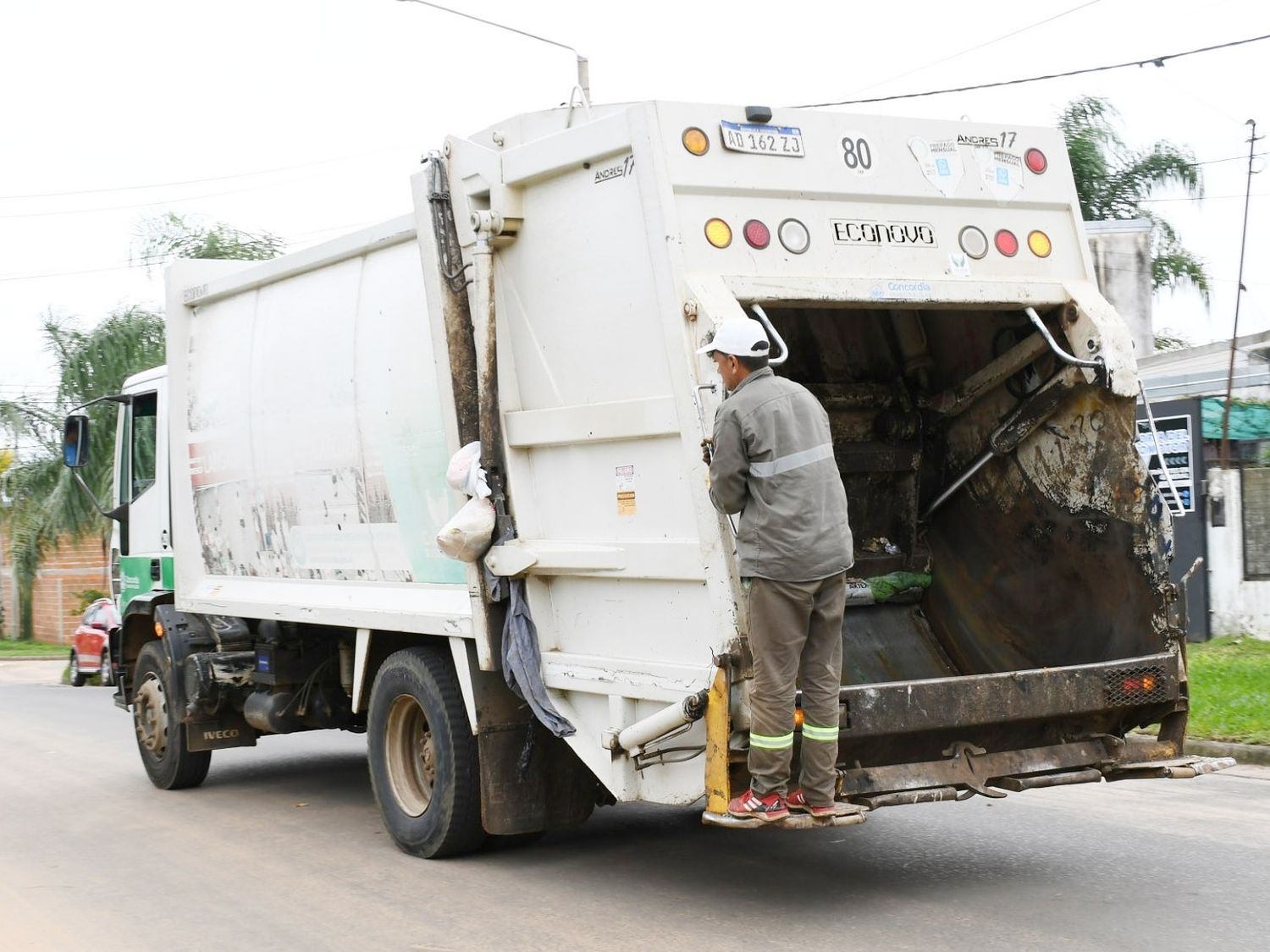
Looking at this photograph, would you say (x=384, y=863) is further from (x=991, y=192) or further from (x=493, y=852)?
(x=991, y=192)

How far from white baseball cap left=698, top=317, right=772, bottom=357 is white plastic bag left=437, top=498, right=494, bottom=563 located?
1456 millimetres

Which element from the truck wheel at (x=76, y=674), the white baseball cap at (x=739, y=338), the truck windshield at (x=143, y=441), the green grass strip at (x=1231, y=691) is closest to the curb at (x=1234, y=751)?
the green grass strip at (x=1231, y=691)

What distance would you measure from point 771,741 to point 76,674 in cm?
1530

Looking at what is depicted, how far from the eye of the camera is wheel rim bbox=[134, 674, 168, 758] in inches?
368

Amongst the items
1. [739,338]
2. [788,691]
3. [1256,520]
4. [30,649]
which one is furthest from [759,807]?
[30,649]

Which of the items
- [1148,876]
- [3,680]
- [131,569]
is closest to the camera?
[1148,876]

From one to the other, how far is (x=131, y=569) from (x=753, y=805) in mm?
6188

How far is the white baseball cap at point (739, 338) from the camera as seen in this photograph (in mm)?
5160

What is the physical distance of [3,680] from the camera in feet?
67.7

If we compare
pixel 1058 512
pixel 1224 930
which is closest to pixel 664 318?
pixel 1058 512

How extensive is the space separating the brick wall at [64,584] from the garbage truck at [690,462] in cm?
2067

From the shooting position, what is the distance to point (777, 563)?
5199mm

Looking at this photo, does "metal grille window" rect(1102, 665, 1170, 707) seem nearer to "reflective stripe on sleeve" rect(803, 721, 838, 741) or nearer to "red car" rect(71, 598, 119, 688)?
"reflective stripe on sleeve" rect(803, 721, 838, 741)

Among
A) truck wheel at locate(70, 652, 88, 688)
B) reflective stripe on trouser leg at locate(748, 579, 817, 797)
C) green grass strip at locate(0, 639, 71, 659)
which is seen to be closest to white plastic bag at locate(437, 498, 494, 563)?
reflective stripe on trouser leg at locate(748, 579, 817, 797)
